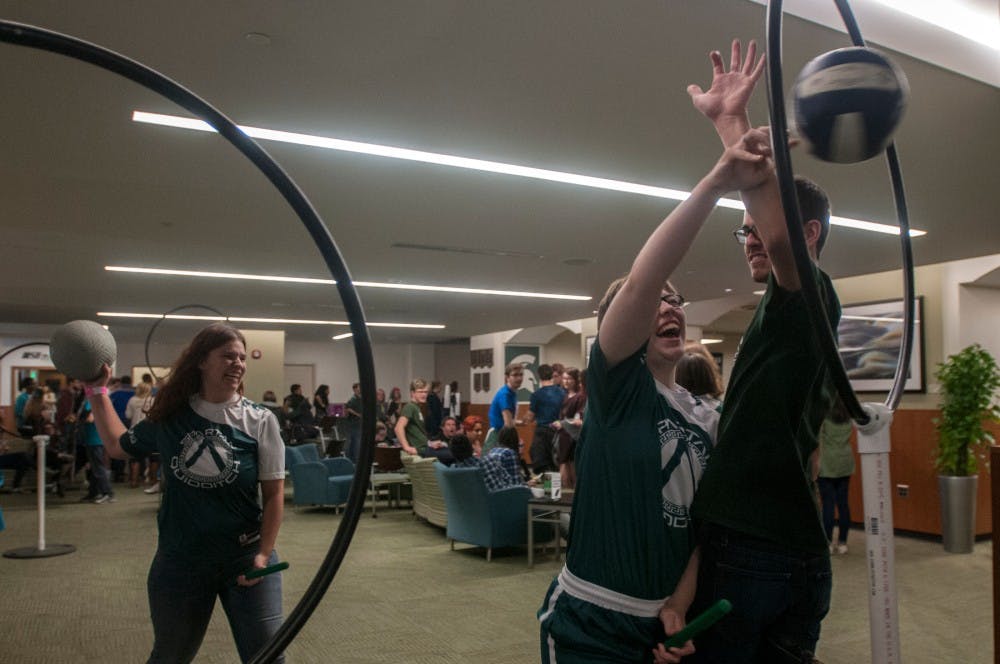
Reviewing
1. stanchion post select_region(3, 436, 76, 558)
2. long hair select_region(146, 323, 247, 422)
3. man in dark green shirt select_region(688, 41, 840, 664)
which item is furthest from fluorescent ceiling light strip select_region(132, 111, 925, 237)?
stanchion post select_region(3, 436, 76, 558)

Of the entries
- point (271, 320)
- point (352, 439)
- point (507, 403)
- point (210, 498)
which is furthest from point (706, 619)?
point (271, 320)

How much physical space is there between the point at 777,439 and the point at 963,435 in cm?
699

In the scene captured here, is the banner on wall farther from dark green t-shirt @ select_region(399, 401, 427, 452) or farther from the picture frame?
the picture frame

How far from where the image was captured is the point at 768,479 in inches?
54.1

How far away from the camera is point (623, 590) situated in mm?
1424

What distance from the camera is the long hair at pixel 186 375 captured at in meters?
2.40

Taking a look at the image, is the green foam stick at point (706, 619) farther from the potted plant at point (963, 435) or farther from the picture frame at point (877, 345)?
the picture frame at point (877, 345)

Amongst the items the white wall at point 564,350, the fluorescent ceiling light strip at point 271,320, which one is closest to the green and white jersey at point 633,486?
the fluorescent ceiling light strip at point 271,320

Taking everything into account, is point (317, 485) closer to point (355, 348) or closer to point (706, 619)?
point (355, 348)

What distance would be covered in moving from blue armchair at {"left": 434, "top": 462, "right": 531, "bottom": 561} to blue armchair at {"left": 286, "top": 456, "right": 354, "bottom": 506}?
8.93ft

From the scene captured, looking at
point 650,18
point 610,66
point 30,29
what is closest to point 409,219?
point 610,66

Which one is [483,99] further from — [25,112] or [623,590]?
[623,590]

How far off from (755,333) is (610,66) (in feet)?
8.18

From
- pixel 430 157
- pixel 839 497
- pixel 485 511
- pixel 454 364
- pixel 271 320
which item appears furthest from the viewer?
Answer: pixel 454 364
